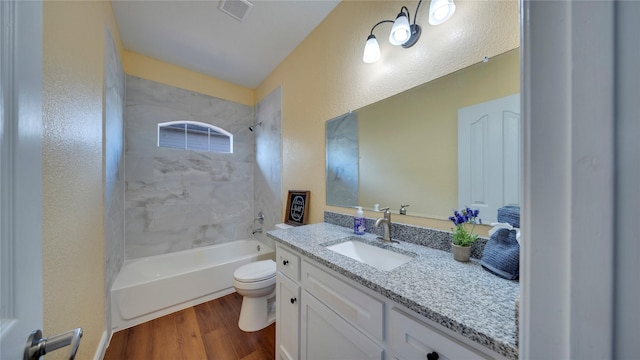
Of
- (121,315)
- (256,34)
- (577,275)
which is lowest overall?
(121,315)

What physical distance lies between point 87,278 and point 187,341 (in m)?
0.87

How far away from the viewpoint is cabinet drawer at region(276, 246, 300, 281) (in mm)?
1136

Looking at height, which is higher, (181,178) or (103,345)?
(181,178)

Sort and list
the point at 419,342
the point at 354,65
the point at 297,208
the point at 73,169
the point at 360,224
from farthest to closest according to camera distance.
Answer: the point at 297,208 < the point at 354,65 < the point at 360,224 < the point at 73,169 < the point at 419,342

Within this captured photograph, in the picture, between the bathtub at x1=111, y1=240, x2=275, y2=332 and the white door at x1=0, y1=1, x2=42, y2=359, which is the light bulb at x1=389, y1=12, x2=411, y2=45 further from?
the bathtub at x1=111, y1=240, x2=275, y2=332

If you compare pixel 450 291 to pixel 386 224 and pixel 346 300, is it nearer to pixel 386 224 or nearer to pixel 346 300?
pixel 346 300

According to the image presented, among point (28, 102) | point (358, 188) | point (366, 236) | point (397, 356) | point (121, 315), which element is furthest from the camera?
point (121, 315)

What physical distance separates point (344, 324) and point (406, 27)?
1.49m

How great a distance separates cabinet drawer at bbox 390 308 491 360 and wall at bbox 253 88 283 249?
1871 millimetres

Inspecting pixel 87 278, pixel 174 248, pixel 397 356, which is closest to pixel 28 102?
pixel 397 356

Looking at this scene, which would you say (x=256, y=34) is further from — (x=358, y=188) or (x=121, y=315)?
(x=121, y=315)

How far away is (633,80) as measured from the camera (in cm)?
23

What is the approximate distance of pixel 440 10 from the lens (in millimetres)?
1001

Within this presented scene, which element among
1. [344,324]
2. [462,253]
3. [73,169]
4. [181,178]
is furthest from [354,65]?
[181,178]
